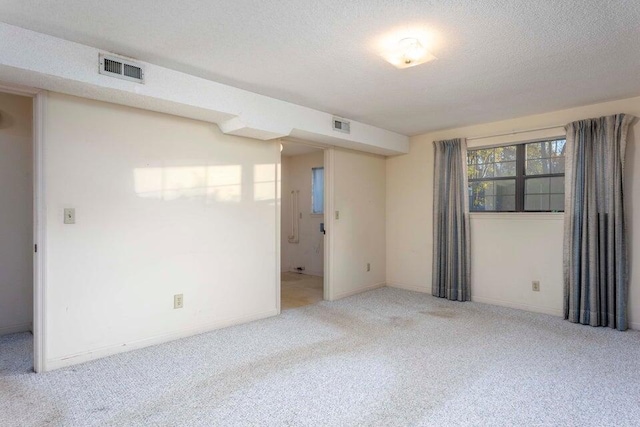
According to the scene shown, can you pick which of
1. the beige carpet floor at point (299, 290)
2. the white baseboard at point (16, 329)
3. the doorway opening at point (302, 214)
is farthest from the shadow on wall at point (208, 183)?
the doorway opening at point (302, 214)

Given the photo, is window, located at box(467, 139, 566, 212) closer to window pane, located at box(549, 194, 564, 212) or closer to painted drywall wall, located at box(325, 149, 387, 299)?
window pane, located at box(549, 194, 564, 212)

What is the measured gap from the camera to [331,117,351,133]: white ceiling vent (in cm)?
401

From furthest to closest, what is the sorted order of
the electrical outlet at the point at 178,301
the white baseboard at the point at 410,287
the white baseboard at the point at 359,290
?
1. the white baseboard at the point at 410,287
2. the white baseboard at the point at 359,290
3. the electrical outlet at the point at 178,301

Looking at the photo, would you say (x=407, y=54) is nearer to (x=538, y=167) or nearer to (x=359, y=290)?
(x=538, y=167)

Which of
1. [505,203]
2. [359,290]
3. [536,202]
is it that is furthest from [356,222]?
[536,202]

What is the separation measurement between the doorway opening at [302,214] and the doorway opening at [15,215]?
3.46 metres

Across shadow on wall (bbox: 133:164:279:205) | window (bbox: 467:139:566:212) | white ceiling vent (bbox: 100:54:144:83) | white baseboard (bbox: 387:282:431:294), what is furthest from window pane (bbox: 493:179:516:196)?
white ceiling vent (bbox: 100:54:144:83)

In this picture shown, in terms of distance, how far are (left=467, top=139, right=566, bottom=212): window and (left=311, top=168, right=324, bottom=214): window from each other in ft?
9.00

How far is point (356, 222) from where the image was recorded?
5000 mm

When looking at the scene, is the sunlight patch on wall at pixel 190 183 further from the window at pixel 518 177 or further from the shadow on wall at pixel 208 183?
the window at pixel 518 177

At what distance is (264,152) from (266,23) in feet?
6.13

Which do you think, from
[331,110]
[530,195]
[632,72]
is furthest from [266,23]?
[530,195]

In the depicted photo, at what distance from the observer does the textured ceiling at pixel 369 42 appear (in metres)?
1.92

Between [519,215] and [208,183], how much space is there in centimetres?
351
